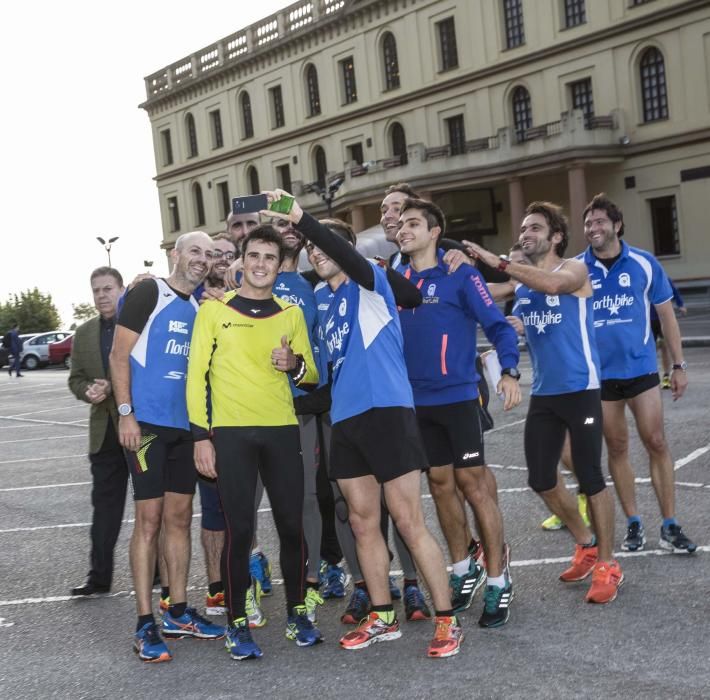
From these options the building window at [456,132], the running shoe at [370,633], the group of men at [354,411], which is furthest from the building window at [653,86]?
the running shoe at [370,633]

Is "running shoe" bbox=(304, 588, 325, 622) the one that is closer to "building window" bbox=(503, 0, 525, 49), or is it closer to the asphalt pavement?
the asphalt pavement

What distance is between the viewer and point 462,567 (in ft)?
19.6

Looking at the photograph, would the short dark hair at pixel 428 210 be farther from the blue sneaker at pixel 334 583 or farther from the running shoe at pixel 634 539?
the running shoe at pixel 634 539

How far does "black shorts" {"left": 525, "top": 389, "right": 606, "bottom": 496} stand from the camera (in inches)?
234

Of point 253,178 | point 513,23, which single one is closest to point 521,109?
point 513,23

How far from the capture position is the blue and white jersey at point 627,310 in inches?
264

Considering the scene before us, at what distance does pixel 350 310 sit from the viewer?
5.32 m

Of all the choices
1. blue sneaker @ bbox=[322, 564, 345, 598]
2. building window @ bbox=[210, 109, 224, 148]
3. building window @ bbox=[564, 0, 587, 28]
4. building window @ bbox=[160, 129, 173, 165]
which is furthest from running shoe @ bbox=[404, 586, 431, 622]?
→ building window @ bbox=[160, 129, 173, 165]

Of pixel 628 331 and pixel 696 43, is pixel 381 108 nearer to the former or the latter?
pixel 696 43

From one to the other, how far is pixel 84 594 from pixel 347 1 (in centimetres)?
4191

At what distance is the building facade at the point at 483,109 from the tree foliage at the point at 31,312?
50.7 m

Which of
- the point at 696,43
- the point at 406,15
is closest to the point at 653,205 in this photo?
the point at 696,43

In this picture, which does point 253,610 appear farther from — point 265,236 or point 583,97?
point 583,97

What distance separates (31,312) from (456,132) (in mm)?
67048
